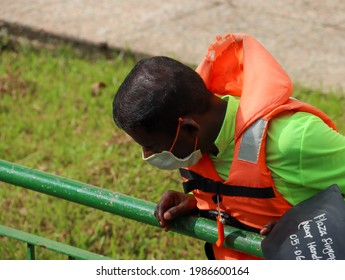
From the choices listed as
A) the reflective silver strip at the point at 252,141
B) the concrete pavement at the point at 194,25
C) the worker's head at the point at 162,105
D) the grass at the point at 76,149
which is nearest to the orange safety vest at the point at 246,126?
the reflective silver strip at the point at 252,141

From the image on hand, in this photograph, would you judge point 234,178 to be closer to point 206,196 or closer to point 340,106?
point 206,196

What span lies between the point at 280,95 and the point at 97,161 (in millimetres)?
2166

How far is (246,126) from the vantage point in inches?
96.7

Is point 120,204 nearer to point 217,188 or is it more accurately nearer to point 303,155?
point 217,188

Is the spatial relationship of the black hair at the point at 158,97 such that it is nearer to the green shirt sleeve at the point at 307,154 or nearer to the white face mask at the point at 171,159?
the white face mask at the point at 171,159

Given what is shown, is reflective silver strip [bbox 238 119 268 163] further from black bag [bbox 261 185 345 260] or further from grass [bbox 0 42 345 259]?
grass [bbox 0 42 345 259]

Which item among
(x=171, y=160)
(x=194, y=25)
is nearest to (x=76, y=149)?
(x=194, y=25)

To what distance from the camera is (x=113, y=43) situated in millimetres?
5633

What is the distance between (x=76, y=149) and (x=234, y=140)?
7.37ft

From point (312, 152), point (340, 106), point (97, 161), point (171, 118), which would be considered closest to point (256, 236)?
point (312, 152)

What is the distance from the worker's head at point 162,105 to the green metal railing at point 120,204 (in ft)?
0.69

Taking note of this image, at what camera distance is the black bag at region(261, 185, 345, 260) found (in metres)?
2.05

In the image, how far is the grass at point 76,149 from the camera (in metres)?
4.00

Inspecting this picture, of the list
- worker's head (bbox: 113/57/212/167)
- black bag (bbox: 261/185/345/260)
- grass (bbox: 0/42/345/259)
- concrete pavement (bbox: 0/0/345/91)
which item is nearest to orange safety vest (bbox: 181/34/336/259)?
worker's head (bbox: 113/57/212/167)
